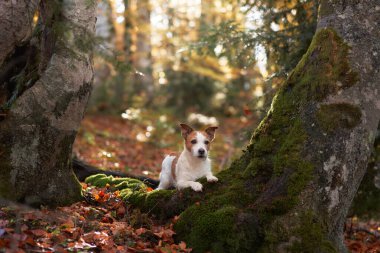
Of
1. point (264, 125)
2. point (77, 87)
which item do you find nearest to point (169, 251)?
point (264, 125)

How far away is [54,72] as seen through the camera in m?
6.73

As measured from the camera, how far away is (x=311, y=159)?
591 centimetres

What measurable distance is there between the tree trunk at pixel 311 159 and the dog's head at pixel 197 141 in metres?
0.82

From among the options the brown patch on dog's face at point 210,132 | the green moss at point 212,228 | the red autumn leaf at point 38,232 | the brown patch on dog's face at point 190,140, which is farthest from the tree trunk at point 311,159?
the red autumn leaf at point 38,232

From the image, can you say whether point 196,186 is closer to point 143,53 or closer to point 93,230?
point 93,230

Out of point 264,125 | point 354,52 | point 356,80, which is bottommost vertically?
point 264,125

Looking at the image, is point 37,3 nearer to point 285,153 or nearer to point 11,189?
point 11,189

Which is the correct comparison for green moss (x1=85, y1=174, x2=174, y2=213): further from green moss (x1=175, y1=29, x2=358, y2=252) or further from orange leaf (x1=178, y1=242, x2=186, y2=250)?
orange leaf (x1=178, y1=242, x2=186, y2=250)

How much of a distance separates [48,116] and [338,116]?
13.4ft

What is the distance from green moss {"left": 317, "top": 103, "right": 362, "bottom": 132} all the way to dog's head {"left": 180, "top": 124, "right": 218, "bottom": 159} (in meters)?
2.03

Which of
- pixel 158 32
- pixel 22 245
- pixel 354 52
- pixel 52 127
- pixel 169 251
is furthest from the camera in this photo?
pixel 158 32

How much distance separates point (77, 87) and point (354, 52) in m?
4.06

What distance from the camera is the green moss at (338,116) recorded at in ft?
19.6

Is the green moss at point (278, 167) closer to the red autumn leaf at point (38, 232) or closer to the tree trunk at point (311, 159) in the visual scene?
the tree trunk at point (311, 159)
